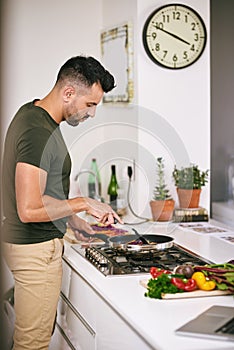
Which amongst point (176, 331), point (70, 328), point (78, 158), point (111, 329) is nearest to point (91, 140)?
point (78, 158)

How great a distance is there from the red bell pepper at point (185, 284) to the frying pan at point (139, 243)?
439 mm

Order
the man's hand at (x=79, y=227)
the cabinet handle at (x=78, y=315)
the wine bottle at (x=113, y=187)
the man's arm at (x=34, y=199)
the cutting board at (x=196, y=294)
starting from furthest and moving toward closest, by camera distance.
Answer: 1. the wine bottle at (x=113, y=187)
2. the man's hand at (x=79, y=227)
3. the cabinet handle at (x=78, y=315)
4. the man's arm at (x=34, y=199)
5. the cutting board at (x=196, y=294)

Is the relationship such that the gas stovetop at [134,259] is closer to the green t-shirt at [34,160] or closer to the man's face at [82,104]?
the green t-shirt at [34,160]

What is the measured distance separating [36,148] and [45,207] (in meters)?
0.21

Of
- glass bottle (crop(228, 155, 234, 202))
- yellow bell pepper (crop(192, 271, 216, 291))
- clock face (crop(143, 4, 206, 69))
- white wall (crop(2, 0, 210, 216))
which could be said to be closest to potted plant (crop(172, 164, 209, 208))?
white wall (crop(2, 0, 210, 216))

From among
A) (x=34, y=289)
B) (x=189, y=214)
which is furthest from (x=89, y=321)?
(x=189, y=214)

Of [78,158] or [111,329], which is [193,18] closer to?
[78,158]

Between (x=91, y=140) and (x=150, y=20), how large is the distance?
2.97 ft

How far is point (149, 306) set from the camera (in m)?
1.57

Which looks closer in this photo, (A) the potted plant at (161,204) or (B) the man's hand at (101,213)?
(B) the man's hand at (101,213)

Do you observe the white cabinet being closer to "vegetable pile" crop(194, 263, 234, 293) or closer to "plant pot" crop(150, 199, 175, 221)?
"vegetable pile" crop(194, 263, 234, 293)

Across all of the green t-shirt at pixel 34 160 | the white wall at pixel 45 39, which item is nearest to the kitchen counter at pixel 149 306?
the green t-shirt at pixel 34 160

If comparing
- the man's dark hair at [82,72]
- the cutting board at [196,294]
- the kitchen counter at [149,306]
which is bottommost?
the kitchen counter at [149,306]

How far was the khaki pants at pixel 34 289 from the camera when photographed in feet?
6.51
